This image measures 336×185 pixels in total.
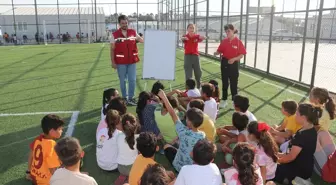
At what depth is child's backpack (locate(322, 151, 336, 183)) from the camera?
149 inches

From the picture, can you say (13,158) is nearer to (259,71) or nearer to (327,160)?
(327,160)

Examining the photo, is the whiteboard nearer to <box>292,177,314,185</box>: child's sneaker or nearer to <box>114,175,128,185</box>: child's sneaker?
<box>114,175,128,185</box>: child's sneaker

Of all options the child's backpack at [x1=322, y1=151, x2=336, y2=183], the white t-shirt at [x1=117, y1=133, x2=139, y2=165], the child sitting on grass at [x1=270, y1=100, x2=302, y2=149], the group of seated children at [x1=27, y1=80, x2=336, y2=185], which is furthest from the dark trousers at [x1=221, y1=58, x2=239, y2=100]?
the white t-shirt at [x1=117, y1=133, x2=139, y2=165]

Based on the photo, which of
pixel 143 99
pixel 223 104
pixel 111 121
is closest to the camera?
pixel 111 121

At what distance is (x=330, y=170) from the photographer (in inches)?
150

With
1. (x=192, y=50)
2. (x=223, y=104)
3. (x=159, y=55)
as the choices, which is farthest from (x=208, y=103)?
(x=192, y=50)

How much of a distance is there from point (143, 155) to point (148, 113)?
1928mm

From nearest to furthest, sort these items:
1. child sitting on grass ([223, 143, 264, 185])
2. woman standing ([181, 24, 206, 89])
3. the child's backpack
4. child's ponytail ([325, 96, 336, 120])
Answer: child sitting on grass ([223, 143, 264, 185]) → the child's backpack → child's ponytail ([325, 96, 336, 120]) → woman standing ([181, 24, 206, 89])

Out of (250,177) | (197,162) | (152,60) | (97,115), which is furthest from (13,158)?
(152,60)

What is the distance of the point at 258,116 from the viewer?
22.2 feet

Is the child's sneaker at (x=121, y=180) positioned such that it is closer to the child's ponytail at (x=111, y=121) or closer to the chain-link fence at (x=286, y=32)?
the child's ponytail at (x=111, y=121)

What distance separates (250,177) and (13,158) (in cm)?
374

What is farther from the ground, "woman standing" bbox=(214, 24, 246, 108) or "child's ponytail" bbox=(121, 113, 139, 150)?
"woman standing" bbox=(214, 24, 246, 108)

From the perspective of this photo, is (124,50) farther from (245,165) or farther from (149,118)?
(245,165)
